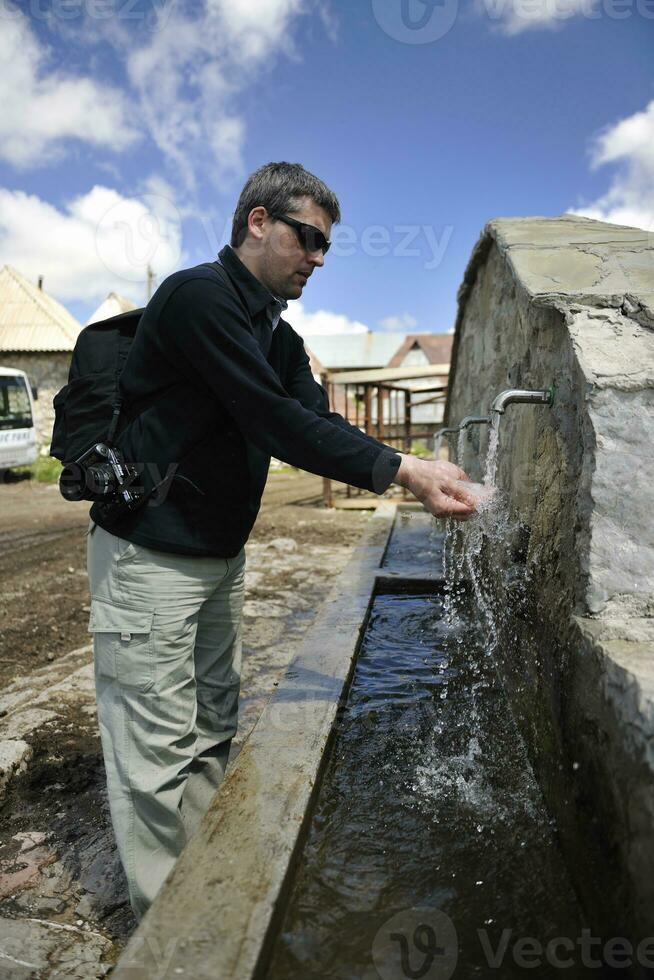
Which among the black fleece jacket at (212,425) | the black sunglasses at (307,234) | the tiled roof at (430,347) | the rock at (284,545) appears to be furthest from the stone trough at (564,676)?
the tiled roof at (430,347)

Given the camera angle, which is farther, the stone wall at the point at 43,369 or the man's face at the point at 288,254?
the stone wall at the point at 43,369

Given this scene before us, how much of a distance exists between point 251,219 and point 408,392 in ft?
33.6

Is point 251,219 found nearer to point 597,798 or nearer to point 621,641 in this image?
point 621,641

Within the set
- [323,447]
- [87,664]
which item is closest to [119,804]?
[323,447]

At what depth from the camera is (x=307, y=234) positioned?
1.93 m

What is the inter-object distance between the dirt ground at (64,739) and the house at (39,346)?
12.9m

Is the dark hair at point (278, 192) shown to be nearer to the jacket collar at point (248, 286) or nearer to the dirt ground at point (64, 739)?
the jacket collar at point (248, 286)

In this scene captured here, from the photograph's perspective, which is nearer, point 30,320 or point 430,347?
point 30,320

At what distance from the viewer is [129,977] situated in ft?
3.43

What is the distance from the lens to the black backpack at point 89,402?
1814 millimetres

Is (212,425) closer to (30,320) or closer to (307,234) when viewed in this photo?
(307,234)

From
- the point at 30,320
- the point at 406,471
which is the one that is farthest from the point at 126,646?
the point at 30,320

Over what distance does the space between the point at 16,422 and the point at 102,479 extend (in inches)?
540

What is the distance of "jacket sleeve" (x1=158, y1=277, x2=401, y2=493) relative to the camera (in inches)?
65.7
